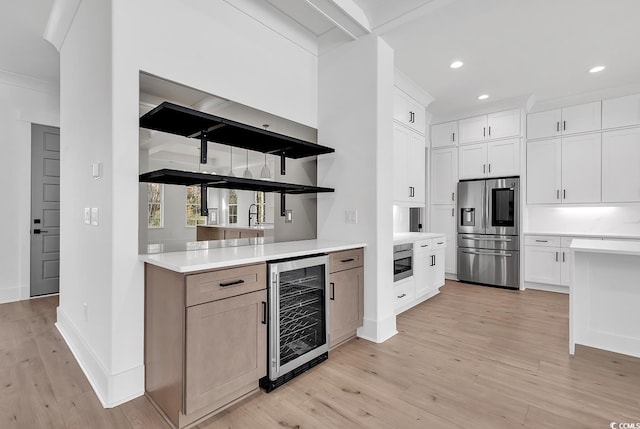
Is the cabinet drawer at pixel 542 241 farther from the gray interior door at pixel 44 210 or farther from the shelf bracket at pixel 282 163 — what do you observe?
the gray interior door at pixel 44 210

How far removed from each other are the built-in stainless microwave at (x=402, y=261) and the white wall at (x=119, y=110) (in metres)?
1.87

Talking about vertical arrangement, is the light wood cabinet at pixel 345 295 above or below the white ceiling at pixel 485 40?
below

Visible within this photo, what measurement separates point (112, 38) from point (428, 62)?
10.4 feet

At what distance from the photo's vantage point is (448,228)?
5.50 m

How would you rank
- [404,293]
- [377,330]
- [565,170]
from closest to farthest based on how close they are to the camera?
[377,330] < [404,293] < [565,170]

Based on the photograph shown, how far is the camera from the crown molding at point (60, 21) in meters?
2.59

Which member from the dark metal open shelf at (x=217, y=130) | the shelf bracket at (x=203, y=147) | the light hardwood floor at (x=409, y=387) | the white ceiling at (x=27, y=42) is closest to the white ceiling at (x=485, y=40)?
the white ceiling at (x=27, y=42)

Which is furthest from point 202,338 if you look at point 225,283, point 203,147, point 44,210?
point 44,210

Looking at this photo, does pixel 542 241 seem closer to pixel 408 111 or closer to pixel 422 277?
pixel 422 277

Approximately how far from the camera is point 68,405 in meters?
1.89

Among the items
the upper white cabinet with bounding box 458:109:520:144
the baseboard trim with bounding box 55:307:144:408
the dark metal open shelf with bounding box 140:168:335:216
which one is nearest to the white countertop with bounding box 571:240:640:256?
the dark metal open shelf with bounding box 140:168:335:216

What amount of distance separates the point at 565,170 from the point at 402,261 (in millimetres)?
3281

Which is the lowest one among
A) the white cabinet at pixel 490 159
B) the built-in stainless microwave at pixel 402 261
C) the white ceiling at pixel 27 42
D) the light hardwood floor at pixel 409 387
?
the light hardwood floor at pixel 409 387

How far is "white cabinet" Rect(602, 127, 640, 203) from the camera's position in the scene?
14.1 feet
